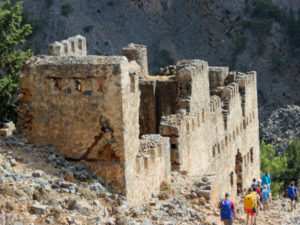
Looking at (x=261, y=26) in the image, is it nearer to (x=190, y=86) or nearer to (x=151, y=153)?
(x=190, y=86)

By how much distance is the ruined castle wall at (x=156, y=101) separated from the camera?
26.1 metres

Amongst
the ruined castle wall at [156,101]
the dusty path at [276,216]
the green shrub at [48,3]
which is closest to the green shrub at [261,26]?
the green shrub at [48,3]

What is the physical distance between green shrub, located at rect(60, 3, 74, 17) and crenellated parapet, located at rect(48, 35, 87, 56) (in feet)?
166

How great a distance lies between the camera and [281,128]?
58875 mm

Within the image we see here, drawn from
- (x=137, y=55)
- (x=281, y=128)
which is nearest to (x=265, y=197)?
(x=137, y=55)

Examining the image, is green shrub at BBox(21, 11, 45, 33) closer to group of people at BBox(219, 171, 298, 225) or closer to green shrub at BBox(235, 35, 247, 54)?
green shrub at BBox(235, 35, 247, 54)

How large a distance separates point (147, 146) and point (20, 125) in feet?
10.5

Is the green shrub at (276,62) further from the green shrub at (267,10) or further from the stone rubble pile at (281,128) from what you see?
the stone rubble pile at (281,128)

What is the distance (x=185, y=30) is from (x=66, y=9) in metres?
14.4

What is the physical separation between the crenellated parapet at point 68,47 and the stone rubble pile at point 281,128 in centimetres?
3247

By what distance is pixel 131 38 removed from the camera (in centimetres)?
7650

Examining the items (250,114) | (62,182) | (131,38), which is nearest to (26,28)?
(250,114)

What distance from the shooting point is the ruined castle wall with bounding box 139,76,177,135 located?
1027 inches

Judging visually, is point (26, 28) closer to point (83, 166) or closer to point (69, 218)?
point (83, 166)
